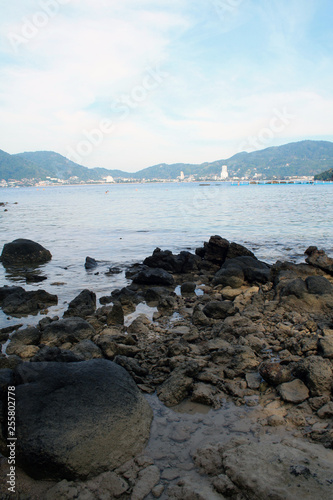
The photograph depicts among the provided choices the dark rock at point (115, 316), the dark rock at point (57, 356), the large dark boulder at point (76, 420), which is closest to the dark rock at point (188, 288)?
the dark rock at point (115, 316)

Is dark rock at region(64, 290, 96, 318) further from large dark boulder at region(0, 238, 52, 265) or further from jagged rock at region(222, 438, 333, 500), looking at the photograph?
large dark boulder at region(0, 238, 52, 265)

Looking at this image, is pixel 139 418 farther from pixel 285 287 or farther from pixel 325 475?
pixel 285 287

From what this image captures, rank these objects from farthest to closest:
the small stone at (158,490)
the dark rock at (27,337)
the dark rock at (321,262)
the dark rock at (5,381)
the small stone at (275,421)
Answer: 1. the dark rock at (321,262)
2. the dark rock at (27,337)
3. the small stone at (275,421)
4. the dark rock at (5,381)
5. the small stone at (158,490)

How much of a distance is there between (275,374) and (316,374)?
654 millimetres

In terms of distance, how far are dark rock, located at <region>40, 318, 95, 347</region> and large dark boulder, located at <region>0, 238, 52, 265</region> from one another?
11456 millimetres

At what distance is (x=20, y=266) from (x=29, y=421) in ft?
51.6

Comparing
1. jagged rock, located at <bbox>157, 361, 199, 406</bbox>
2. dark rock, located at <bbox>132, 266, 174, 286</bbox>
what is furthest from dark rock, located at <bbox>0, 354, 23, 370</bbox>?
dark rock, located at <bbox>132, 266, 174, 286</bbox>

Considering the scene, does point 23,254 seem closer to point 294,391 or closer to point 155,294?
point 155,294

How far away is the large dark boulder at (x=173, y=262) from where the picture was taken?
16438 mm

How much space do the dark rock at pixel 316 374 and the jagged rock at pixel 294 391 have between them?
0.10m

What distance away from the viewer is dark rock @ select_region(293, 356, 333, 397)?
5.61 metres

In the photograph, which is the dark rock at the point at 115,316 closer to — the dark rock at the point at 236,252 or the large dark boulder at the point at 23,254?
the dark rock at the point at 236,252

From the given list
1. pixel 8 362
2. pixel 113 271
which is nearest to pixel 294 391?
pixel 8 362

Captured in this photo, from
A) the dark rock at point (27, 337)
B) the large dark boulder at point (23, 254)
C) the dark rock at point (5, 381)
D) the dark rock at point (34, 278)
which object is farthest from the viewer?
the large dark boulder at point (23, 254)
